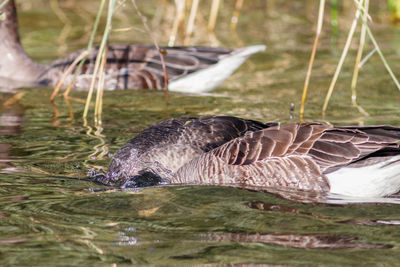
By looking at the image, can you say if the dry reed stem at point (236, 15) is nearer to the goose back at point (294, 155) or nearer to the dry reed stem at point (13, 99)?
the dry reed stem at point (13, 99)

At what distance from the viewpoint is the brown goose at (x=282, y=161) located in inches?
241

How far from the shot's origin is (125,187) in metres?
6.44

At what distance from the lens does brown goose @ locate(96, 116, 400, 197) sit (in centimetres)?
612

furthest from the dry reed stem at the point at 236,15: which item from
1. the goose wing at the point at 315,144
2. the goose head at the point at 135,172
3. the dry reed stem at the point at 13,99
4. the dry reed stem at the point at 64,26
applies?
the goose wing at the point at 315,144

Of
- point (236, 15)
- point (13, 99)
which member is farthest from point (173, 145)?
point (236, 15)

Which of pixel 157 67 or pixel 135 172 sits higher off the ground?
pixel 157 67

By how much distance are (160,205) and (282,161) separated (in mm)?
1182

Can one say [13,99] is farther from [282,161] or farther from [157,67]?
[282,161]

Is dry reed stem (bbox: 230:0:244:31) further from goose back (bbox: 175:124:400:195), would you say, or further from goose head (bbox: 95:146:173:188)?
goose back (bbox: 175:124:400:195)

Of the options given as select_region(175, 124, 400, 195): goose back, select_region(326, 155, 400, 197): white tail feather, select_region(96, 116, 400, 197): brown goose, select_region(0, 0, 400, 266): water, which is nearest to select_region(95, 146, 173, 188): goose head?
select_region(96, 116, 400, 197): brown goose

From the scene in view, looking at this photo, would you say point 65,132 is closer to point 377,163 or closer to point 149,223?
point 149,223

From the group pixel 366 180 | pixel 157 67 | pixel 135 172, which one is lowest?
pixel 135 172

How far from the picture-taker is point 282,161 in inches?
246

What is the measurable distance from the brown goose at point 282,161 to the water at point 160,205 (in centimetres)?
24
